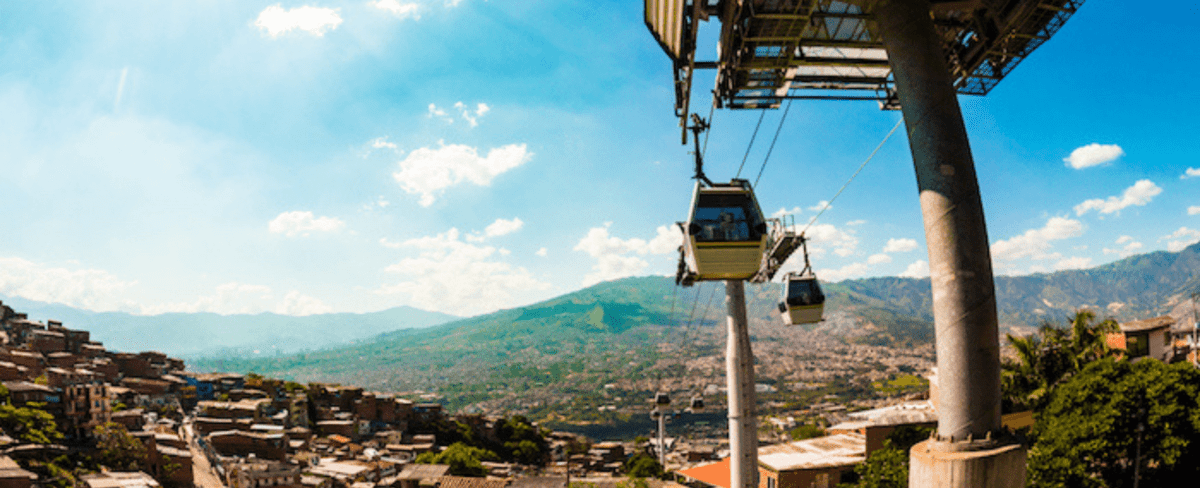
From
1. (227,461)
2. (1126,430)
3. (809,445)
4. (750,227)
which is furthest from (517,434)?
(750,227)

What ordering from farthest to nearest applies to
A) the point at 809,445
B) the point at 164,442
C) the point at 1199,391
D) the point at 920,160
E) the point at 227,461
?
the point at 227,461, the point at 164,442, the point at 809,445, the point at 1199,391, the point at 920,160

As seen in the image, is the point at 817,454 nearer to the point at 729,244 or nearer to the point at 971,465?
the point at 729,244

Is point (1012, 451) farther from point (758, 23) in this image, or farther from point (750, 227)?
point (750, 227)

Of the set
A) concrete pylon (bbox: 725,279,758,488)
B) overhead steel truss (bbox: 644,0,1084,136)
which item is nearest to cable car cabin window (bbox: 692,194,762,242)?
overhead steel truss (bbox: 644,0,1084,136)

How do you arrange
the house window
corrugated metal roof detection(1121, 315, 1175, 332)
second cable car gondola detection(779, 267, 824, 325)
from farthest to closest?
corrugated metal roof detection(1121, 315, 1175, 332)
the house window
second cable car gondola detection(779, 267, 824, 325)

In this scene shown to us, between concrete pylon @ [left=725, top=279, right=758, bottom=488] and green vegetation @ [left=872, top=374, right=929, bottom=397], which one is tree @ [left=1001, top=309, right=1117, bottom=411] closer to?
concrete pylon @ [left=725, top=279, right=758, bottom=488]
